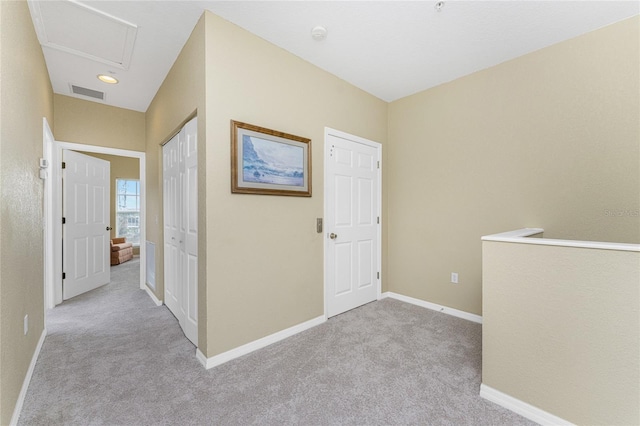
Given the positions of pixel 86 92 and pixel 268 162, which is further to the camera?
pixel 86 92

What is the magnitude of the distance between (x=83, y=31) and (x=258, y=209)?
6.89ft

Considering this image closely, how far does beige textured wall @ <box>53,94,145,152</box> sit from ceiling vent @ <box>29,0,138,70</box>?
136 cm

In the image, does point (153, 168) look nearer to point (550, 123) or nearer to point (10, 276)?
point (10, 276)

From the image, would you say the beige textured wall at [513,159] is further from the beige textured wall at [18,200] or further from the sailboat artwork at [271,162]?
the beige textured wall at [18,200]

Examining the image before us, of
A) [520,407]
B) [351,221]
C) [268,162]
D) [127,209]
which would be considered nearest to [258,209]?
[268,162]

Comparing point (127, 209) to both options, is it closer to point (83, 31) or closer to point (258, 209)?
point (83, 31)

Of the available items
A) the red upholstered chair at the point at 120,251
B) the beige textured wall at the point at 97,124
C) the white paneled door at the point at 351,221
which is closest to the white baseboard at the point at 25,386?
the white paneled door at the point at 351,221

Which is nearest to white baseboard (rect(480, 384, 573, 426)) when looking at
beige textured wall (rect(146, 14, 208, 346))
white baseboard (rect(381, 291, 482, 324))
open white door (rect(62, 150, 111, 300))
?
white baseboard (rect(381, 291, 482, 324))

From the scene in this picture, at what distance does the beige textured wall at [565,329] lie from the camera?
1289 millimetres

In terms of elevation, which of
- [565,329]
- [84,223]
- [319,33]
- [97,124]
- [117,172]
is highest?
[319,33]

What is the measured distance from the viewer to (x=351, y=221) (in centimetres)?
321

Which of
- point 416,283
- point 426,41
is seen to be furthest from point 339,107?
point 416,283

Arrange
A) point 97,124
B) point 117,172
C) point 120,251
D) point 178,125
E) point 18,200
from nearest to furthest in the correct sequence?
1. point 18,200
2. point 178,125
3. point 97,124
4. point 120,251
5. point 117,172

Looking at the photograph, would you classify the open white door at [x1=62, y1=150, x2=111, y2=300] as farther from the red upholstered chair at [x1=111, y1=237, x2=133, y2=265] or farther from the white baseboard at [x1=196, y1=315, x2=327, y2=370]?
the white baseboard at [x1=196, y1=315, x2=327, y2=370]
